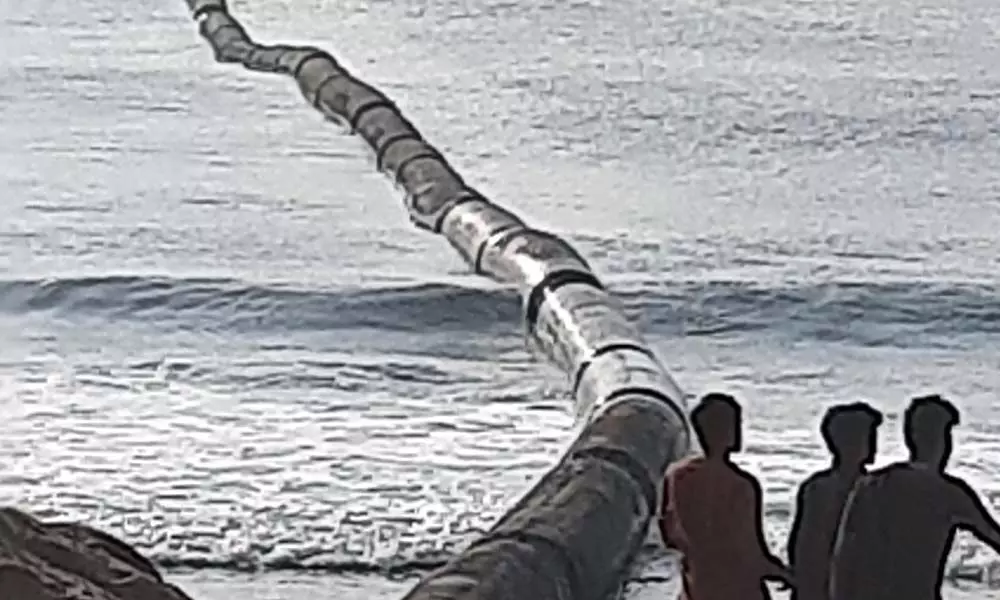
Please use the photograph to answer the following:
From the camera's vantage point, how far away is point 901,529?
57cm

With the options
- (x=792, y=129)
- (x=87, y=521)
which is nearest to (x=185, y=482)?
(x=87, y=521)

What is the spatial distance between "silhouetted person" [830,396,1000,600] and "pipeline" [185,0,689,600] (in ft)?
0.98

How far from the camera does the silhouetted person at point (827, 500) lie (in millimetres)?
584

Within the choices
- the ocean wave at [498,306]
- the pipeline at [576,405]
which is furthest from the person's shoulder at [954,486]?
the ocean wave at [498,306]

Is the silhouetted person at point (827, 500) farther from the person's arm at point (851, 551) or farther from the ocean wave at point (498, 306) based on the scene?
the ocean wave at point (498, 306)

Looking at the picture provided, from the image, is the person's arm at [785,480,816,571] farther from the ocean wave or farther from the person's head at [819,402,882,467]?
the ocean wave

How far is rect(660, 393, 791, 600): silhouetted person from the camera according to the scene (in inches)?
23.5

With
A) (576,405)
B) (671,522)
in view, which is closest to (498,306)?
(576,405)

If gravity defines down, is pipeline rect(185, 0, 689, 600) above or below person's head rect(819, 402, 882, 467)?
above

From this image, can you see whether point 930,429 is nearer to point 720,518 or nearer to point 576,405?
point 720,518

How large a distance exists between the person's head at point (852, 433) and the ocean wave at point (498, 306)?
1142mm

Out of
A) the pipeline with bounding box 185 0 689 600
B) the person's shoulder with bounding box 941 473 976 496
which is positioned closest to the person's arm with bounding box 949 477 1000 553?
the person's shoulder with bounding box 941 473 976 496

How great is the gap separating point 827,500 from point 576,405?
857mm

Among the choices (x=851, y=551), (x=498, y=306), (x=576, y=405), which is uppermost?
→ (x=498, y=306)
